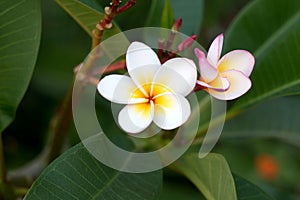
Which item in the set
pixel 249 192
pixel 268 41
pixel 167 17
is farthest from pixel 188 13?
pixel 249 192

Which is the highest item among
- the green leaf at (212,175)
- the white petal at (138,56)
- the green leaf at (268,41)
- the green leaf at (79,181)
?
the white petal at (138,56)

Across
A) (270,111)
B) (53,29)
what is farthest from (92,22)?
(53,29)

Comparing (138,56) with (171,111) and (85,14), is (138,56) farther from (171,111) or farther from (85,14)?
(85,14)

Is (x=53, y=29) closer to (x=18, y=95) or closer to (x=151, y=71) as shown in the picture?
(x=18, y=95)

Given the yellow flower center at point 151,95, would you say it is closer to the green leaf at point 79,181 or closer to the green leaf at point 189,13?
the green leaf at point 79,181

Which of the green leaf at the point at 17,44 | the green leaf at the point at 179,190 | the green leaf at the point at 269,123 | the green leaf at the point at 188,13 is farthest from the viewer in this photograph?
the green leaf at the point at 179,190

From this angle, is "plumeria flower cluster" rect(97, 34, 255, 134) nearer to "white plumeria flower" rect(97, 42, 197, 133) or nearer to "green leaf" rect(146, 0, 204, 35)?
"white plumeria flower" rect(97, 42, 197, 133)

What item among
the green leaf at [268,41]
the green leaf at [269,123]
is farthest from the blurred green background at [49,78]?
the green leaf at [268,41]
